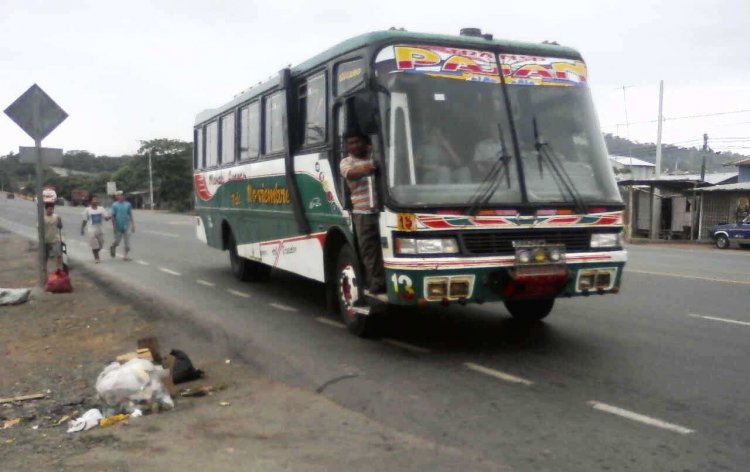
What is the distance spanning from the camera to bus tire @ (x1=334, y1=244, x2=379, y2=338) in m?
8.41

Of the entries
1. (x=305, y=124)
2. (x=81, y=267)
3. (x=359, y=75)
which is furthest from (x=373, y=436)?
(x=81, y=267)

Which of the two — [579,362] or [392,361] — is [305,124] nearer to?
[392,361]

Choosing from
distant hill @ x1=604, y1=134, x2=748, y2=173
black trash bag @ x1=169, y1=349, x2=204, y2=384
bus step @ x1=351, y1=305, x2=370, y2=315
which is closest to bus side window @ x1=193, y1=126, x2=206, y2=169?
bus step @ x1=351, y1=305, x2=370, y2=315

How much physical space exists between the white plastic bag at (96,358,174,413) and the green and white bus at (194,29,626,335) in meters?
2.22

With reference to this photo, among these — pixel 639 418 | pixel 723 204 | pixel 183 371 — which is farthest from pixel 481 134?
pixel 723 204

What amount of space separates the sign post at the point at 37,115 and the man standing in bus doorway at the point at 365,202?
677cm

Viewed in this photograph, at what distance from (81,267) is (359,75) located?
11963 millimetres

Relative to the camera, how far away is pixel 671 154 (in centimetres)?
11125

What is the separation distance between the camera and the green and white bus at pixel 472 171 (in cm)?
718

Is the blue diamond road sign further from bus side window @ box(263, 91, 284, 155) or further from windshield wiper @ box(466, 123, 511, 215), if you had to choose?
windshield wiper @ box(466, 123, 511, 215)

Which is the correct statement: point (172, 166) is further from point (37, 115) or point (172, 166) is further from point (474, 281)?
point (474, 281)

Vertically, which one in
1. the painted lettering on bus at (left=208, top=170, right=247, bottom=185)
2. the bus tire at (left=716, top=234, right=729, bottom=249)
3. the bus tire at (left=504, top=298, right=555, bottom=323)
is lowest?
the bus tire at (left=716, top=234, right=729, bottom=249)

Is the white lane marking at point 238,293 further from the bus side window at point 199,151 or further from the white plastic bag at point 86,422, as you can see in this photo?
the white plastic bag at point 86,422

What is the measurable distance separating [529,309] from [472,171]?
264 centimetres
